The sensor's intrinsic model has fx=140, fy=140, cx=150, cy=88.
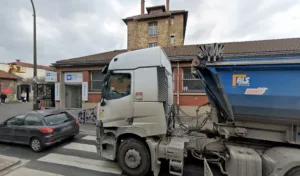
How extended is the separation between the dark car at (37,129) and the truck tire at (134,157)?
2.89 metres

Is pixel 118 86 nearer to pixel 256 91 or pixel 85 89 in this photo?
pixel 256 91

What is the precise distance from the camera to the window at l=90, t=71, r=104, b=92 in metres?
12.0

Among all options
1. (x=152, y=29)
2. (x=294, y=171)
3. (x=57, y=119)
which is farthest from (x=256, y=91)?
(x=152, y=29)

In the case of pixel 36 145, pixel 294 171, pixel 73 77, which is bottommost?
pixel 36 145

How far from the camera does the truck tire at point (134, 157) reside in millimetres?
3559

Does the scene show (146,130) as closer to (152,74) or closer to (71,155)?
(152,74)

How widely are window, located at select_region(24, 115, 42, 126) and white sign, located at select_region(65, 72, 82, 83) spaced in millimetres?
7239

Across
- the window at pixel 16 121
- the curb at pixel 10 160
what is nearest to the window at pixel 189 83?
the window at pixel 16 121

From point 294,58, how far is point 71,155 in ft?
21.1

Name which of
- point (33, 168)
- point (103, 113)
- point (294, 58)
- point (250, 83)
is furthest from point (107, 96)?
point (294, 58)

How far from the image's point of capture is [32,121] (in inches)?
204

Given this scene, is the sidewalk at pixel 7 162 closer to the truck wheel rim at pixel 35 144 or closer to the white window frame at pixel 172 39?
the truck wheel rim at pixel 35 144

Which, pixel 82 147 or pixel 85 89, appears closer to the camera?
pixel 82 147

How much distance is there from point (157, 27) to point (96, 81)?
15.9 meters
